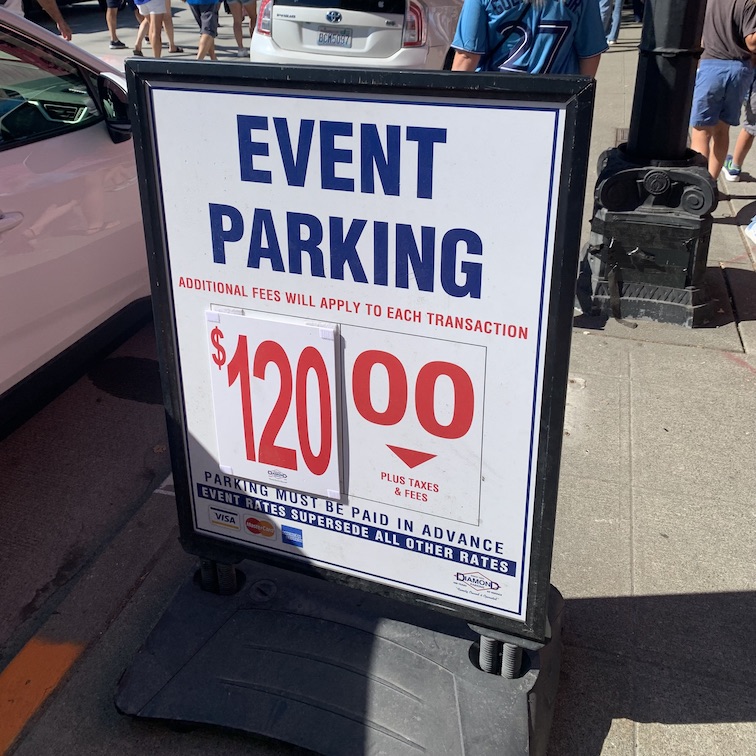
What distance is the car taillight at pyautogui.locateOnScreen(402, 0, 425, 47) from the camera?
7398 mm

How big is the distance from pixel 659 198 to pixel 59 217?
3.14m

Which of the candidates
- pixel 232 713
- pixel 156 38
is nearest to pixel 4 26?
pixel 232 713

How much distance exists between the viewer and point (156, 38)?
39.1 feet

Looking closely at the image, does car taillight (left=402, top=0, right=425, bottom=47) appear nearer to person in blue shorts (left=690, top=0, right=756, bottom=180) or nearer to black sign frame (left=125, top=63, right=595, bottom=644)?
person in blue shorts (left=690, top=0, right=756, bottom=180)

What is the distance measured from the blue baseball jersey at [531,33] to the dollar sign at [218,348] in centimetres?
287

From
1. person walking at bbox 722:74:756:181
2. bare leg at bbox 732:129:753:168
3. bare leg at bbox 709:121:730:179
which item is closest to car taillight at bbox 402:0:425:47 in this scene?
bare leg at bbox 709:121:730:179

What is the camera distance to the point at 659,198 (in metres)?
4.76

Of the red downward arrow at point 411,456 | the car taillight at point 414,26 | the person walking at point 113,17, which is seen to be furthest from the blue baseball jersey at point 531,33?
the person walking at point 113,17

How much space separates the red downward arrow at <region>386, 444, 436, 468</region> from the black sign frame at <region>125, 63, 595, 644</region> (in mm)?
297

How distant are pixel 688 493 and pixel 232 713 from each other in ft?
6.74

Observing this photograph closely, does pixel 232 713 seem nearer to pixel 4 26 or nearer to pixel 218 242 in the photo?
pixel 218 242

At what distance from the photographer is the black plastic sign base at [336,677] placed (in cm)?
232

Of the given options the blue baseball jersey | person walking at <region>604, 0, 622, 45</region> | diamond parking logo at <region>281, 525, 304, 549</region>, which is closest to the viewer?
diamond parking logo at <region>281, 525, 304, 549</region>

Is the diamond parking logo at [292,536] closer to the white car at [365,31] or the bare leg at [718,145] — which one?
the bare leg at [718,145]
